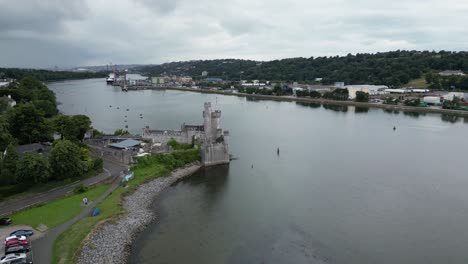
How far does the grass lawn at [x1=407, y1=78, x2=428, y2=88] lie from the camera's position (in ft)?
249

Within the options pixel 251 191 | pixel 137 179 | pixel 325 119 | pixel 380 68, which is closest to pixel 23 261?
pixel 137 179

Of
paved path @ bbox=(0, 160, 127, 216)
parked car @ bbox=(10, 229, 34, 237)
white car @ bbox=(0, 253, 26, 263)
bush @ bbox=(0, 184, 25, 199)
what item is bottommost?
white car @ bbox=(0, 253, 26, 263)

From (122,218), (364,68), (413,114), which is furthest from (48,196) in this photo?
(364,68)

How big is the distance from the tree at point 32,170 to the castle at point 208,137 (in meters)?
10.3

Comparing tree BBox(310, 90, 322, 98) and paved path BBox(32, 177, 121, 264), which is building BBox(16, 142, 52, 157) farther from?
Result: tree BBox(310, 90, 322, 98)

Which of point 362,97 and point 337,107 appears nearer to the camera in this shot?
point 337,107

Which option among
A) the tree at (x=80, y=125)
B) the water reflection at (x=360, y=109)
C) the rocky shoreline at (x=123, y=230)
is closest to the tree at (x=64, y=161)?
the rocky shoreline at (x=123, y=230)

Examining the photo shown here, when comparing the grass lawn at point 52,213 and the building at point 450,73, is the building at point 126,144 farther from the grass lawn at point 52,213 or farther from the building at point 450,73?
the building at point 450,73

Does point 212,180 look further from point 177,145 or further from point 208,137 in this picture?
point 177,145

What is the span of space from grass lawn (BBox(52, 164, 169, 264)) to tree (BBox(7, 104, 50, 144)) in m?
8.78

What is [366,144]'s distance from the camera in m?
34.0

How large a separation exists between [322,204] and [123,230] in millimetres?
10519

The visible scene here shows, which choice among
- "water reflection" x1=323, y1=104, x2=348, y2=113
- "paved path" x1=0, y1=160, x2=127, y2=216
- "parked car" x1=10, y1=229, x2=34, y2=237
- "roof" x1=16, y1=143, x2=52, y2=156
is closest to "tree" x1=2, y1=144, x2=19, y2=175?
"paved path" x1=0, y1=160, x2=127, y2=216

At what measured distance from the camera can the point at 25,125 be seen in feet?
82.3
